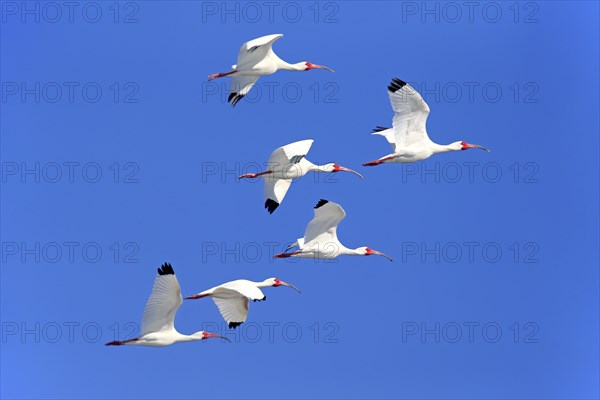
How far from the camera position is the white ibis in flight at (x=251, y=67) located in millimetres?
42750

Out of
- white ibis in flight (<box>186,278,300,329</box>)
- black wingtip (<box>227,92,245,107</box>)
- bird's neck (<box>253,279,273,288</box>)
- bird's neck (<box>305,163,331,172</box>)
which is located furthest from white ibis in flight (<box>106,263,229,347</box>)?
black wingtip (<box>227,92,245,107</box>)

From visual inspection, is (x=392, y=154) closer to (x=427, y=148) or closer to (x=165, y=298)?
(x=427, y=148)

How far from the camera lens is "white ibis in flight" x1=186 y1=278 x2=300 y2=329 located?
4022cm

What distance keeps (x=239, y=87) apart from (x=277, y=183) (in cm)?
281

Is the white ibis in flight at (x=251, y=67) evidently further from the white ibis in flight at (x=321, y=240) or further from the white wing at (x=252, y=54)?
the white ibis in flight at (x=321, y=240)

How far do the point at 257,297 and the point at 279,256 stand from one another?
3873 millimetres

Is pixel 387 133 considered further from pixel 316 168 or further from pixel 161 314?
pixel 161 314

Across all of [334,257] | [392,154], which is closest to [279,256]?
[334,257]

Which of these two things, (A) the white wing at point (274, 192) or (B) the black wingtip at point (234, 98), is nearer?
(B) the black wingtip at point (234, 98)

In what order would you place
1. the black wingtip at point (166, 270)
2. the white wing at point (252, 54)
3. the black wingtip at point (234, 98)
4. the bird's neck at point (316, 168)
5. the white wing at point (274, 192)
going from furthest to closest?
1. the white wing at point (274, 192)
2. the black wingtip at point (234, 98)
3. the bird's neck at point (316, 168)
4. the white wing at point (252, 54)
5. the black wingtip at point (166, 270)

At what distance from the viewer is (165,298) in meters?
39.1

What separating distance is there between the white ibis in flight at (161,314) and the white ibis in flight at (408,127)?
638 cm

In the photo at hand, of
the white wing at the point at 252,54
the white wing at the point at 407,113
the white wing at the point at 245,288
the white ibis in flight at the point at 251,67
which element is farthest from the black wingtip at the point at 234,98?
the white wing at the point at 245,288

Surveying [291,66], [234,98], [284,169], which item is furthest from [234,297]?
[291,66]
